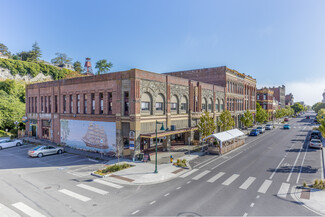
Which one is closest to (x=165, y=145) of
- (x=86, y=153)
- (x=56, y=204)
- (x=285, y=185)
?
(x=86, y=153)

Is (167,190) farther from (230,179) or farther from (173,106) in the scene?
(173,106)

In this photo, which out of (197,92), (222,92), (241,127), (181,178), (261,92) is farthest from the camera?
(261,92)

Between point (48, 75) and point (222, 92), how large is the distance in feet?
272

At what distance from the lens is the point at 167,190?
1547cm

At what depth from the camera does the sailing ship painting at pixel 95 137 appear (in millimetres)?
28172

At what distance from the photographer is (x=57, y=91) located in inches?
1390

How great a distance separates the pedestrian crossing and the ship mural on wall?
42.1 feet

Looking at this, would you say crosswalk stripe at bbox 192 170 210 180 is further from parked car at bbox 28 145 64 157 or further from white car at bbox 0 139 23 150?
white car at bbox 0 139 23 150

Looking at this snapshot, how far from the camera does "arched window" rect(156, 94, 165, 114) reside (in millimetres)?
29183

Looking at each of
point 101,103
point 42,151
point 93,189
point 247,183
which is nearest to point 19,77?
point 42,151

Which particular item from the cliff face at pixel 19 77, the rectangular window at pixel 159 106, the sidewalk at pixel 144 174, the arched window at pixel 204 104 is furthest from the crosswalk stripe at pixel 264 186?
the cliff face at pixel 19 77

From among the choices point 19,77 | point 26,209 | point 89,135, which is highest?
point 19,77

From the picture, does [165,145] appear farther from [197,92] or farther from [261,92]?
[261,92]

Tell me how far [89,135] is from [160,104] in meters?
12.0
